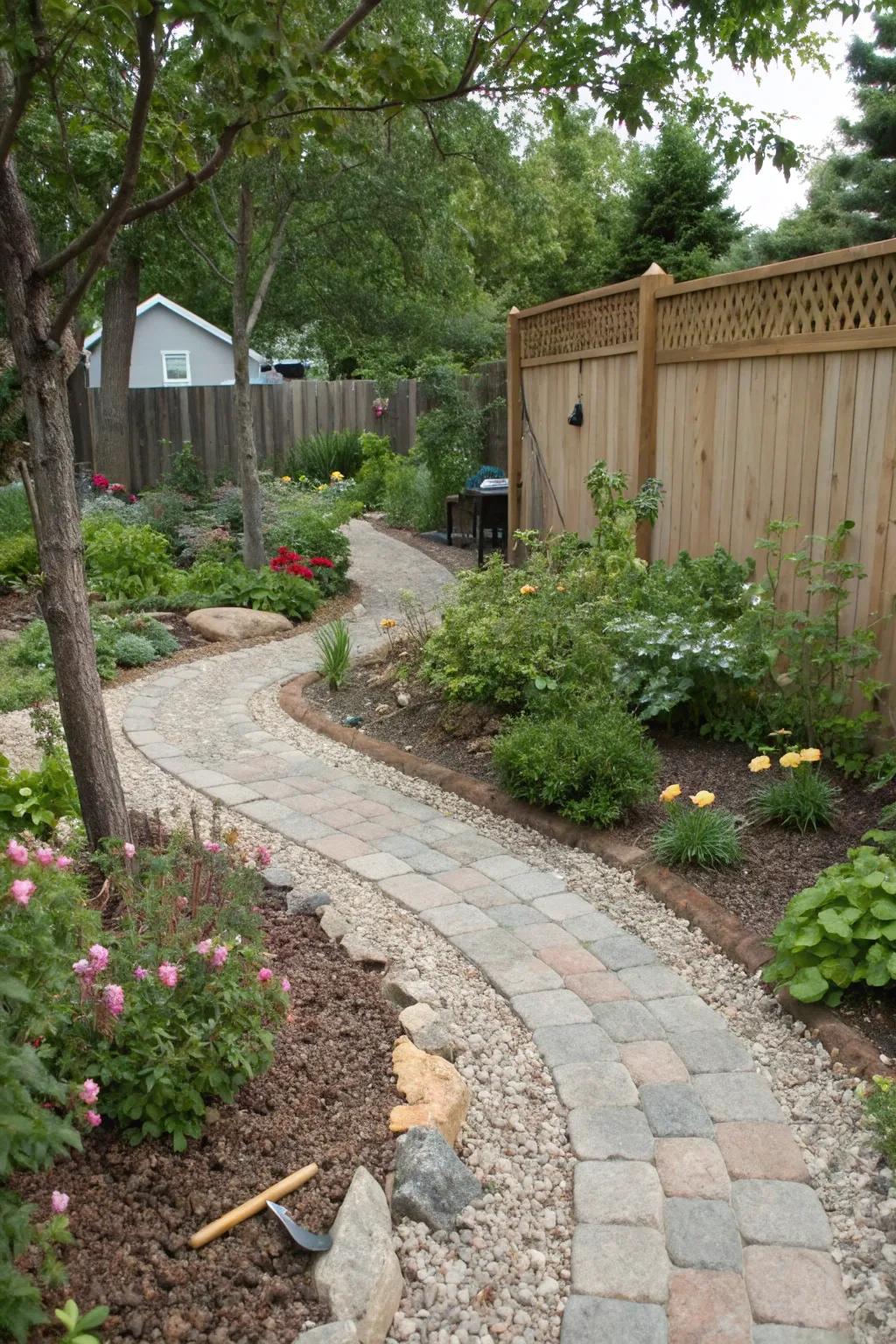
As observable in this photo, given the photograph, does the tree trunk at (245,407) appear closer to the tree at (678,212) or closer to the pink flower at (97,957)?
the pink flower at (97,957)

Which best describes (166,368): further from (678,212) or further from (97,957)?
(97,957)

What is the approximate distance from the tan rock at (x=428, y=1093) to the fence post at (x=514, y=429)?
641 centimetres

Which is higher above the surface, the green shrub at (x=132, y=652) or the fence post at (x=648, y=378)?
the fence post at (x=648, y=378)

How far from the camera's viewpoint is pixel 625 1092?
2.63m

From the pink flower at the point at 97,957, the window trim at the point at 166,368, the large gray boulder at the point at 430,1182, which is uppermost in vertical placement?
the window trim at the point at 166,368

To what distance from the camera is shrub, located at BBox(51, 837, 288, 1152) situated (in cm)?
213

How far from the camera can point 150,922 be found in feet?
8.28

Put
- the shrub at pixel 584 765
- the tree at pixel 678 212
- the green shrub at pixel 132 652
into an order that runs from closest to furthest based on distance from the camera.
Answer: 1. the shrub at pixel 584 765
2. the green shrub at pixel 132 652
3. the tree at pixel 678 212

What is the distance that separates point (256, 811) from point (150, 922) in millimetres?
2074

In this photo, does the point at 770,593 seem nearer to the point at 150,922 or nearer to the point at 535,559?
the point at 535,559

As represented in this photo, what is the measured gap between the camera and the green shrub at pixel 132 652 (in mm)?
7027

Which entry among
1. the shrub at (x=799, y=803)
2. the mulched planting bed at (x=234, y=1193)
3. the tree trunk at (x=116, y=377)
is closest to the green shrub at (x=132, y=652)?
the shrub at (x=799, y=803)

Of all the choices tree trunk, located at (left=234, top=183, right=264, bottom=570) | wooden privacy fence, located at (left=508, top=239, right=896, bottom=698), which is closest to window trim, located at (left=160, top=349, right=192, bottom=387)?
tree trunk, located at (left=234, top=183, right=264, bottom=570)

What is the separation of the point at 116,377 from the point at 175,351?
55.7 feet
